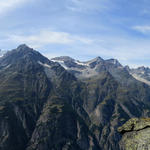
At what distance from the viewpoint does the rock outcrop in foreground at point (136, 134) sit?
92.8 feet

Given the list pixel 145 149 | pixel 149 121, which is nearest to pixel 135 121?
pixel 149 121

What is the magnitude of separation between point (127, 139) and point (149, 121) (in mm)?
4246

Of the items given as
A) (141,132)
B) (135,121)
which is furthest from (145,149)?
(135,121)

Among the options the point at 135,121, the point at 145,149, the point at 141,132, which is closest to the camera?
the point at 145,149

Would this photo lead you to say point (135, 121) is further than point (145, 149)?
Yes

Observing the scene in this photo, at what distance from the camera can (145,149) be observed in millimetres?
27266

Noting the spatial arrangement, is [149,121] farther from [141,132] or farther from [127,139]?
[127,139]

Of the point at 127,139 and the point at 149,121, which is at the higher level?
the point at 149,121

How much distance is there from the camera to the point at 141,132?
2994 centimetres

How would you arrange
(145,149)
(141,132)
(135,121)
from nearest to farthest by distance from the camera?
(145,149) → (141,132) → (135,121)

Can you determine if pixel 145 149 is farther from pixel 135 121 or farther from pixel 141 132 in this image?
pixel 135 121

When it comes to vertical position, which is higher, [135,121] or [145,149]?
[135,121]

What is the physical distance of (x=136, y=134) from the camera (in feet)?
100

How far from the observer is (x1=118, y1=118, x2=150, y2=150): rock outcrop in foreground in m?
28.3
